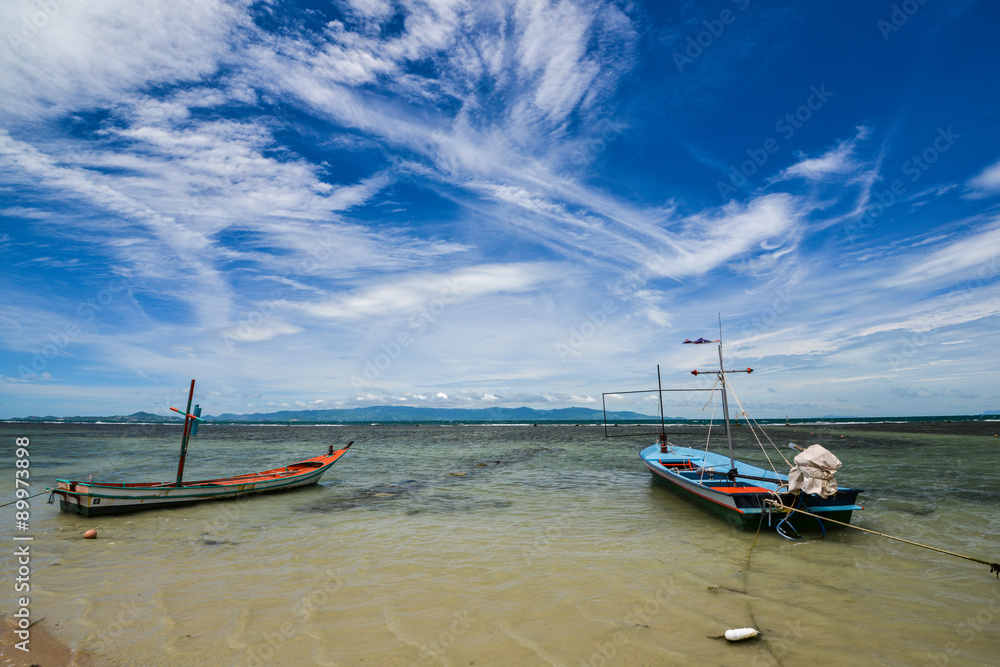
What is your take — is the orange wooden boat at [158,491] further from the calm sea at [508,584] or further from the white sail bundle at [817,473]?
the white sail bundle at [817,473]

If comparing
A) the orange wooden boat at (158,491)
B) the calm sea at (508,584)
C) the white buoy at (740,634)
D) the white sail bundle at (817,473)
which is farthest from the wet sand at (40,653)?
the white sail bundle at (817,473)

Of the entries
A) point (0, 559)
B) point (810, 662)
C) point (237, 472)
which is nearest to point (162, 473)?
point (237, 472)

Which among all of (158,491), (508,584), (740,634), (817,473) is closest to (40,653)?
(508,584)

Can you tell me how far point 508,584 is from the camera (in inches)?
345

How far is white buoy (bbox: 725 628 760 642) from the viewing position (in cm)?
630

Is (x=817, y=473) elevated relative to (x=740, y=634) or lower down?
elevated

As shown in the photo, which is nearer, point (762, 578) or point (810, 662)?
point (810, 662)

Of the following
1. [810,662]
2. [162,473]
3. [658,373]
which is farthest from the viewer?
[658,373]

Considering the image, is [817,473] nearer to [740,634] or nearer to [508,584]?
[740,634]

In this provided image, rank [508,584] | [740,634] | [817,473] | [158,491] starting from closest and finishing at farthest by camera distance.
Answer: [740,634] < [508,584] < [817,473] < [158,491]

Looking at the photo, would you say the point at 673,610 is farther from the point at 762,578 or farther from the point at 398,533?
the point at 398,533

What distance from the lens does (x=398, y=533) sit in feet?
42.3

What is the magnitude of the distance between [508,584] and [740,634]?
13.3ft

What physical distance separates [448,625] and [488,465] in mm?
24378
